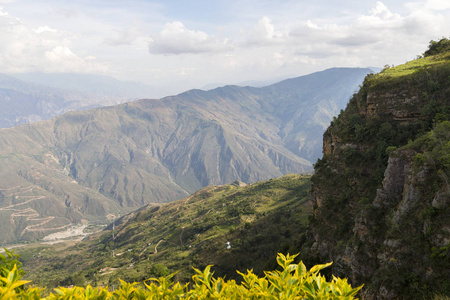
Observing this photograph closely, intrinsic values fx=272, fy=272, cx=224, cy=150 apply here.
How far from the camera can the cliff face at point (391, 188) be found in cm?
1650

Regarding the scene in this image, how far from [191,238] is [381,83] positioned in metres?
84.7

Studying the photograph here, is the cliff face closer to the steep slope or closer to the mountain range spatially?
the mountain range

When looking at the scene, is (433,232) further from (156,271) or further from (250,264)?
(156,271)

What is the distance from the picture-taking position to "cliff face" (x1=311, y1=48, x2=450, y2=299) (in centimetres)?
1650

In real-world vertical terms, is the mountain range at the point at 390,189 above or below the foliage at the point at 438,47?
below

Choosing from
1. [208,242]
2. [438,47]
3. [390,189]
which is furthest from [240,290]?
[208,242]

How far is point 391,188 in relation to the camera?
870 inches

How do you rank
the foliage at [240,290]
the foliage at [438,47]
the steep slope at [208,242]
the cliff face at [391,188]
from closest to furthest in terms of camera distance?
the foliage at [240,290] → the cliff face at [391,188] → the foliage at [438,47] → the steep slope at [208,242]

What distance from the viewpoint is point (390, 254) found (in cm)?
1822

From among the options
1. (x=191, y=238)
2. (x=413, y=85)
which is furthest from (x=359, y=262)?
(x=191, y=238)

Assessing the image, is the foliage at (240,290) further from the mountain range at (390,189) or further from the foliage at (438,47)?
the foliage at (438,47)

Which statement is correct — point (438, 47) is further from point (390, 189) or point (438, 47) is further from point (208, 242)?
point (208, 242)

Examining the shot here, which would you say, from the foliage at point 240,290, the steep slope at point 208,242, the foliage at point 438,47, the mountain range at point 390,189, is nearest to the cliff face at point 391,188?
the mountain range at point 390,189

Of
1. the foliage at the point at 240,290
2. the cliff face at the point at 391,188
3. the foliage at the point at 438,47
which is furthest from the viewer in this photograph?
the foliage at the point at 438,47
